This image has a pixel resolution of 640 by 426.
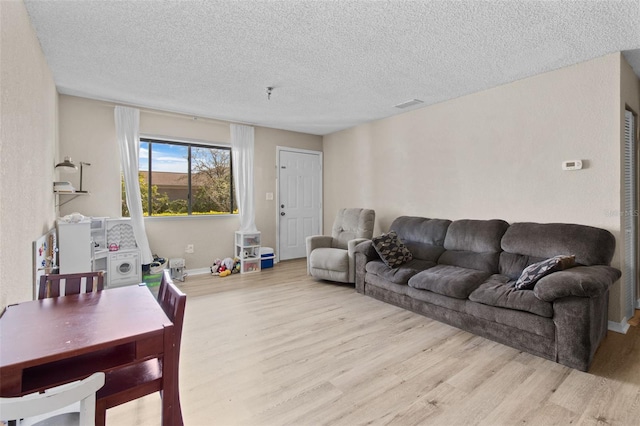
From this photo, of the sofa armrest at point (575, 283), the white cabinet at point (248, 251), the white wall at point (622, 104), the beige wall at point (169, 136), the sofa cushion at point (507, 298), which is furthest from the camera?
the white cabinet at point (248, 251)

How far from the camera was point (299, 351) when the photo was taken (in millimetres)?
2412

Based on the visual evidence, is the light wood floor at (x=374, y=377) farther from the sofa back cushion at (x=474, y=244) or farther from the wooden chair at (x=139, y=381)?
the sofa back cushion at (x=474, y=244)

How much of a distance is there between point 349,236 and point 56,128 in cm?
405

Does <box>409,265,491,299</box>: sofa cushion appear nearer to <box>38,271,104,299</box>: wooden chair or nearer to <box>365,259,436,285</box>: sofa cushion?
<box>365,259,436,285</box>: sofa cushion

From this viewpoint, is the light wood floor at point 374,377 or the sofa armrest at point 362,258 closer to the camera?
the light wood floor at point 374,377

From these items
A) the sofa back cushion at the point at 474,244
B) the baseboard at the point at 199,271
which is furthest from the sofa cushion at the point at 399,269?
the baseboard at the point at 199,271

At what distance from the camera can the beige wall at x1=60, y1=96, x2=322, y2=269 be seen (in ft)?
13.0

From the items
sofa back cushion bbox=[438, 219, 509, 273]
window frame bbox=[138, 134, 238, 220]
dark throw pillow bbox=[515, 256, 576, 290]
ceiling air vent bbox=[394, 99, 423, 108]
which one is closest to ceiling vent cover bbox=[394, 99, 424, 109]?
ceiling air vent bbox=[394, 99, 423, 108]

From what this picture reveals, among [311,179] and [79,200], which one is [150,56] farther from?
[311,179]

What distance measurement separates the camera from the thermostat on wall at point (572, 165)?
9.51 feet

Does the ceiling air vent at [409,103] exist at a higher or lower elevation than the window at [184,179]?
higher

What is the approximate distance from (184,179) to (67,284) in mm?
3354

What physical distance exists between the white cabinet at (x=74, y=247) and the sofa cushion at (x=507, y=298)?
392 centimetres

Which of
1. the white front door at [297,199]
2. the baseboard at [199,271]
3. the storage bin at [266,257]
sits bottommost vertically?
the baseboard at [199,271]
